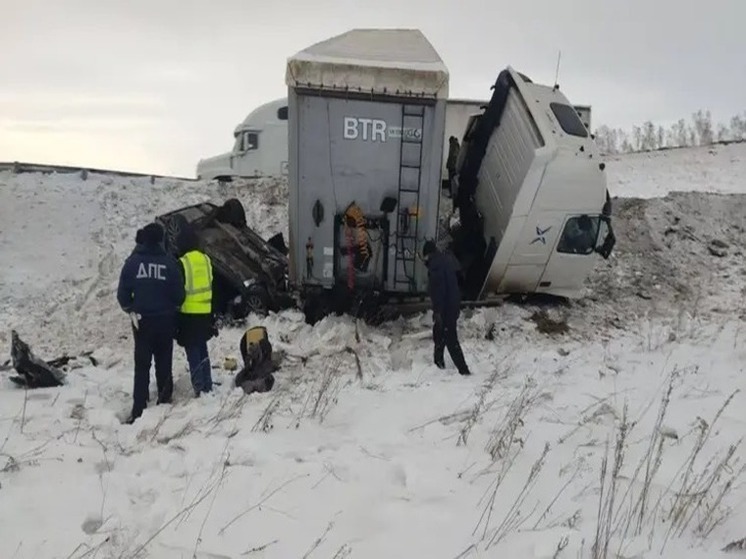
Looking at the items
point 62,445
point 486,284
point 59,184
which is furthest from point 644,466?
point 59,184

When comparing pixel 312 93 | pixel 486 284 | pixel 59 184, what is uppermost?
pixel 312 93

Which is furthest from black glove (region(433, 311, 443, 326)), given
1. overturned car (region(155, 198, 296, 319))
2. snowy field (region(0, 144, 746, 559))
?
overturned car (region(155, 198, 296, 319))

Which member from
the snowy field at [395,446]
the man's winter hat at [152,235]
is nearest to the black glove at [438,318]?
the snowy field at [395,446]

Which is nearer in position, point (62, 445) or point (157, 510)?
point (157, 510)

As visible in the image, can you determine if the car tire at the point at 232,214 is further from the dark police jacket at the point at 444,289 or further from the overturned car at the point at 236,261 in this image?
the dark police jacket at the point at 444,289

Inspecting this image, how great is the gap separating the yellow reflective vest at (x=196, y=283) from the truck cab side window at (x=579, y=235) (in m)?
5.94

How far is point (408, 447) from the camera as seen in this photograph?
17.3 ft

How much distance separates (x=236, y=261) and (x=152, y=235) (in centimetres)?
425

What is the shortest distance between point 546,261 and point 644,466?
6.32 metres

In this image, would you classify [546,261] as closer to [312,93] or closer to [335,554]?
[312,93]

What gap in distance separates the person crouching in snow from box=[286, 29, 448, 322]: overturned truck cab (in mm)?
2638

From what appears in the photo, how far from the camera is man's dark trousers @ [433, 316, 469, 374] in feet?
27.6

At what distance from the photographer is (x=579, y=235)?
1102 centimetres

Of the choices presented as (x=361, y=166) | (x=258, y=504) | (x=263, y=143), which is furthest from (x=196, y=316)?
(x=263, y=143)
